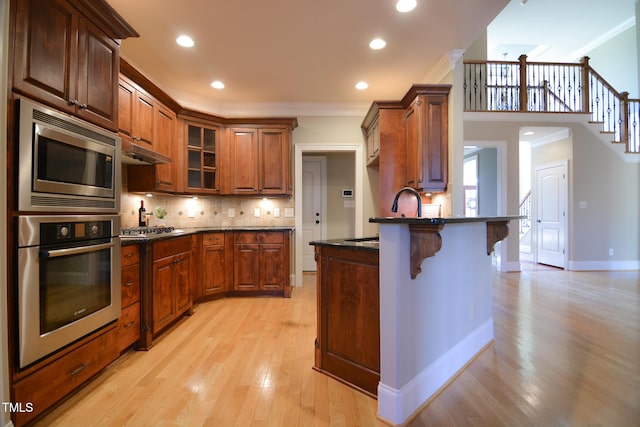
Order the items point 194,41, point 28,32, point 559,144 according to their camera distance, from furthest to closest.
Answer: point 559,144, point 194,41, point 28,32

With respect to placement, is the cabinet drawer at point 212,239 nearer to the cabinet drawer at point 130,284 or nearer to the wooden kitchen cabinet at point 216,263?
the wooden kitchen cabinet at point 216,263

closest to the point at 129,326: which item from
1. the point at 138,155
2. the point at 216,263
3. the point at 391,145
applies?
the point at 138,155

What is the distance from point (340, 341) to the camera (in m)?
1.91

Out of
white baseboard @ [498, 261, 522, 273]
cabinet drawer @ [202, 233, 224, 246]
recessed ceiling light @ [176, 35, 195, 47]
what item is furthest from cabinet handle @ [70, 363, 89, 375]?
white baseboard @ [498, 261, 522, 273]

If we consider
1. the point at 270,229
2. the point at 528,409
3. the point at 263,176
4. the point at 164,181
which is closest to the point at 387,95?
the point at 263,176

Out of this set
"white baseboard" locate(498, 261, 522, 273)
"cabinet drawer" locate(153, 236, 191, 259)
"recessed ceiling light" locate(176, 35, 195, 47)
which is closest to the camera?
"cabinet drawer" locate(153, 236, 191, 259)

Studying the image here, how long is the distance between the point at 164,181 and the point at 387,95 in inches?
127

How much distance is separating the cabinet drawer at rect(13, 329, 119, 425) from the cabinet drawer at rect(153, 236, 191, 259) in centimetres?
71

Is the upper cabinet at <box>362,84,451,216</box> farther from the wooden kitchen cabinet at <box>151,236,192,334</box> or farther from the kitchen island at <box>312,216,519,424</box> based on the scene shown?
the wooden kitchen cabinet at <box>151,236,192,334</box>

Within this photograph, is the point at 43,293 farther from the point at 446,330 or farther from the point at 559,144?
the point at 559,144

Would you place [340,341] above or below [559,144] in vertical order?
below

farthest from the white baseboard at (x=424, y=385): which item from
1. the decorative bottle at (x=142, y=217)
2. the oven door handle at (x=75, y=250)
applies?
the decorative bottle at (x=142, y=217)

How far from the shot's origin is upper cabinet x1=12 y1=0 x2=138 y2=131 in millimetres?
1414

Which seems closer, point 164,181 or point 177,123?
point 164,181
